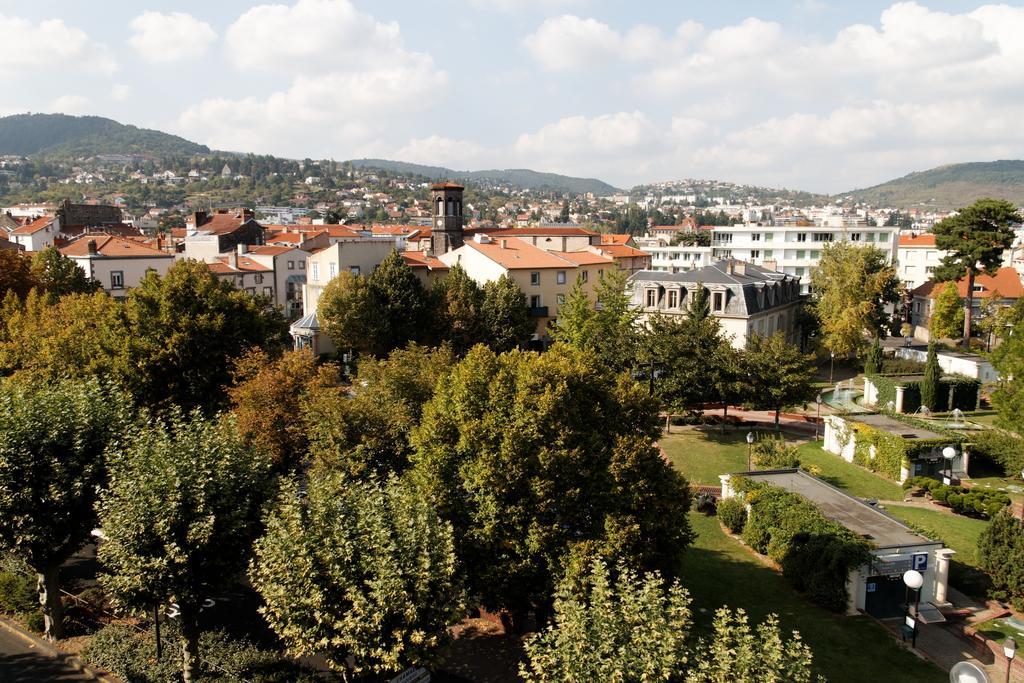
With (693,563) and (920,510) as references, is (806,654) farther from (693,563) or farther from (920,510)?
(920,510)

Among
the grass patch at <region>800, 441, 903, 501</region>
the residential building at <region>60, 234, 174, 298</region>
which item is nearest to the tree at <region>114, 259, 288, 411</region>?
the grass patch at <region>800, 441, 903, 501</region>

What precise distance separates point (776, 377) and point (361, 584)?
96.2ft

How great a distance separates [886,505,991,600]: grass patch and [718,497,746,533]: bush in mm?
5592

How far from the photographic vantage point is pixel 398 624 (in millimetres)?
14078

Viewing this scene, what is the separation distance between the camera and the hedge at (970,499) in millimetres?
27484

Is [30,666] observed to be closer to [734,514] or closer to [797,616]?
[797,616]

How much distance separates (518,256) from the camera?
2366 inches

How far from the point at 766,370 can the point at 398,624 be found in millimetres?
29087

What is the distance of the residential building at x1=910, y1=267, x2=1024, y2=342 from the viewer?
220 feet

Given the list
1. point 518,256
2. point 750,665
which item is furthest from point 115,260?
point 750,665

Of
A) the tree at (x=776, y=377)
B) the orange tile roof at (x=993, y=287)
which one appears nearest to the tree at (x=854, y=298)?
the orange tile roof at (x=993, y=287)

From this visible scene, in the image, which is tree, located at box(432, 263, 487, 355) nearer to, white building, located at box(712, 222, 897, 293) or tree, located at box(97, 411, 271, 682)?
tree, located at box(97, 411, 271, 682)

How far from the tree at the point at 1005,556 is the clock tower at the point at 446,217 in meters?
52.2

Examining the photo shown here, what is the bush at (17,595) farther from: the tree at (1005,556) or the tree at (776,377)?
the tree at (776,377)
